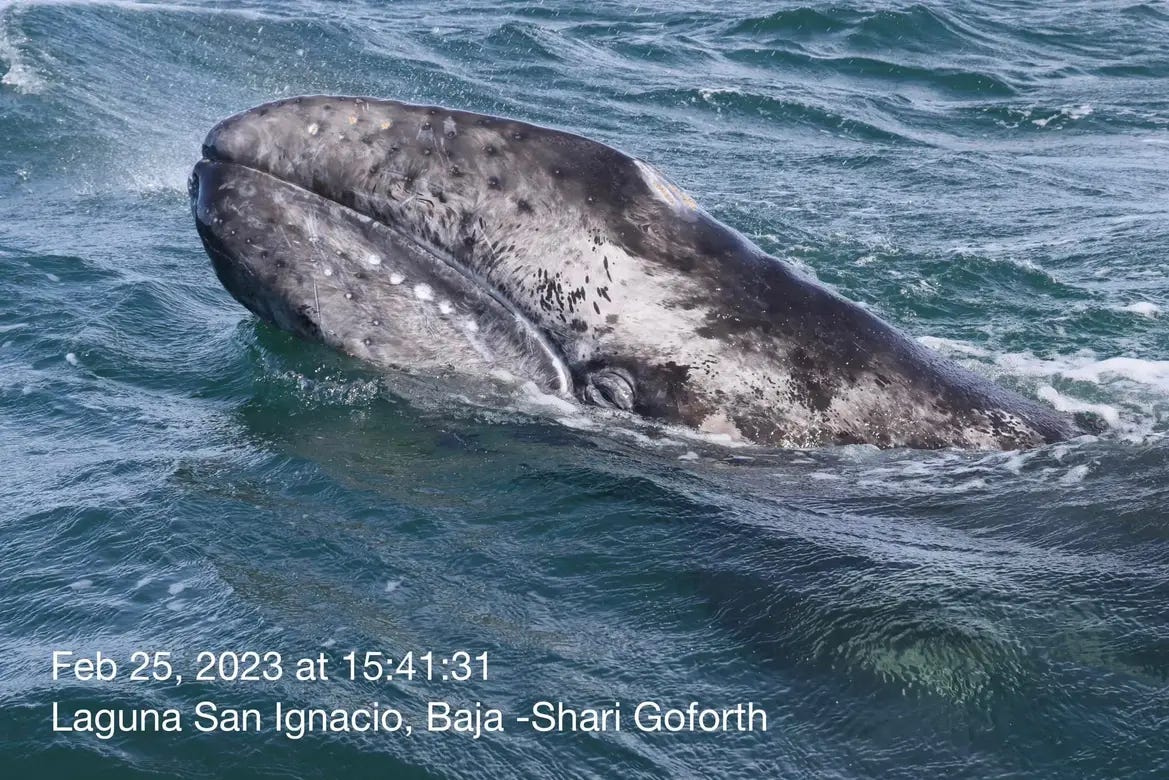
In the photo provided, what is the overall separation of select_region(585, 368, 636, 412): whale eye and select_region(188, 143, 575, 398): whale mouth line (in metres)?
0.18

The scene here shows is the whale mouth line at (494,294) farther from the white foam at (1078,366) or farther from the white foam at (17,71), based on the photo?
the white foam at (17,71)

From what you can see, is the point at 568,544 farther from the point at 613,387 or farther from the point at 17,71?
the point at 17,71

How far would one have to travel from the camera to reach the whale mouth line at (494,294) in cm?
759

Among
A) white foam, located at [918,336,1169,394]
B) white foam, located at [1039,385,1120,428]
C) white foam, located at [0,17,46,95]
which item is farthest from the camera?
→ white foam, located at [0,17,46,95]

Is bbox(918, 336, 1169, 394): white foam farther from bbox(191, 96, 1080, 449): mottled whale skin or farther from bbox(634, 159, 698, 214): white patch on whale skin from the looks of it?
bbox(634, 159, 698, 214): white patch on whale skin

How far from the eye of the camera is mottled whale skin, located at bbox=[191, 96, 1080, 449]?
286 inches

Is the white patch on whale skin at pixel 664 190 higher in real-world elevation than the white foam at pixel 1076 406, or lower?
higher

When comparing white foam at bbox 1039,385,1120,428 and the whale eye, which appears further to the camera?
white foam at bbox 1039,385,1120,428

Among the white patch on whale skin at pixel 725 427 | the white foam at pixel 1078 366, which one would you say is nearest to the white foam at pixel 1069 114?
the white foam at pixel 1078 366

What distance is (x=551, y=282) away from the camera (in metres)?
7.43

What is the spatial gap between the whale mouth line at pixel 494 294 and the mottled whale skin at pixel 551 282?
12 millimetres

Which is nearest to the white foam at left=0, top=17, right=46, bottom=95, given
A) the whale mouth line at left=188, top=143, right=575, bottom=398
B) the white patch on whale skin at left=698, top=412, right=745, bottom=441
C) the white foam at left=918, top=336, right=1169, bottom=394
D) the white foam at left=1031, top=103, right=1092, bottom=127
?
the whale mouth line at left=188, top=143, right=575, bottom=398

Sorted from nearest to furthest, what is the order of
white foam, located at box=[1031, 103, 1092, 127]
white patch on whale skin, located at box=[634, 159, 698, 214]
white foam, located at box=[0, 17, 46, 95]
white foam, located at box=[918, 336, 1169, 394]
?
white patch on whale skin, located at box=[634, 159, 698, 214], white foam, located at box=[918, 336, 1169, 394], white foam, located at box=[0, 17, 46, 95], white foam, located at box=[1031, 103, 1092, 127]

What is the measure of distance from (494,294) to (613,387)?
2.95ft
